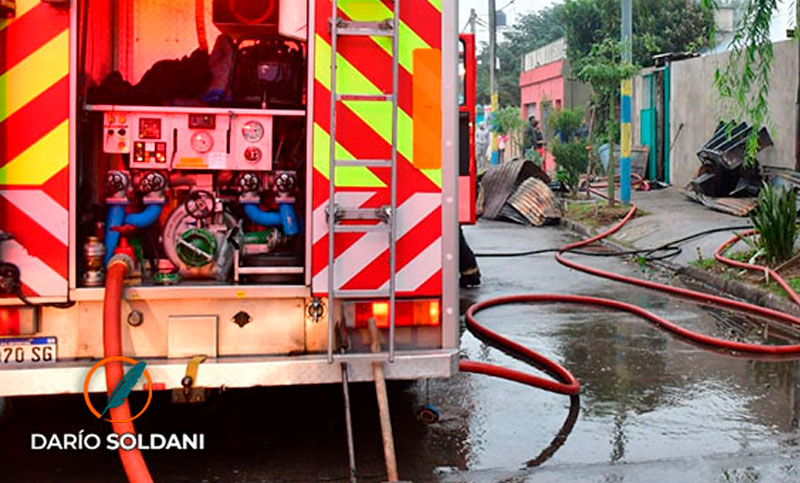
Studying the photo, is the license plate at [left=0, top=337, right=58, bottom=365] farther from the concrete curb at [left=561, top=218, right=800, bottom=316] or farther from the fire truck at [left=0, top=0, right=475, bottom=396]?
the concrete curb at [left=561, top=218, right=800, bottom=316]

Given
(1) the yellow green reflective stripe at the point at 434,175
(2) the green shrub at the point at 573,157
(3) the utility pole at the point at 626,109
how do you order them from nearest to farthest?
(1) the yellow green reflective stripe at the point at 434,175, (3) the utility pole at the point at 626,109, (2) the green shrub at the point at 573,157

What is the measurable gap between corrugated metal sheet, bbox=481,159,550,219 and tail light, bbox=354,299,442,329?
599 inches

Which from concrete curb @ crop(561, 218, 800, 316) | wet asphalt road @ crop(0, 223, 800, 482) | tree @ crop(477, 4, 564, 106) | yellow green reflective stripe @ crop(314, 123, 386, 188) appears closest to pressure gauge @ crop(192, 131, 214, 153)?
yellow green reflective stripe @ crop(314, 123, 386, 188)

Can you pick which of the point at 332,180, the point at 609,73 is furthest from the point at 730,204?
the point at 332,180

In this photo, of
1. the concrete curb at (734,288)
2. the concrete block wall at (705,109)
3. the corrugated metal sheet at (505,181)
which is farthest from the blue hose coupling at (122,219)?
the corrugated metal sheet at (505,181)

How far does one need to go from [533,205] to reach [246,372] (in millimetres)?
15177

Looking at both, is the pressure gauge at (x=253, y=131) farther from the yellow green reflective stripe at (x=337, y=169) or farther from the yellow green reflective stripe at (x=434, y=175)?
the yellow green reflective stripe at (x=434, y=175)

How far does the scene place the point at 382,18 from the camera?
4.69 m

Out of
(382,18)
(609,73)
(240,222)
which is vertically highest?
(609,73)

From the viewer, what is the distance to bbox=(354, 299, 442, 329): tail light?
484 cm

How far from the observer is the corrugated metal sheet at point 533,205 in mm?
19109

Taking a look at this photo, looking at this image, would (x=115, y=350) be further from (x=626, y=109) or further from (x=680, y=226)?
(x=626, y=109)

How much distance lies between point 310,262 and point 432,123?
87 centimetres

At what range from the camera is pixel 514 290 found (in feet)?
35.8
